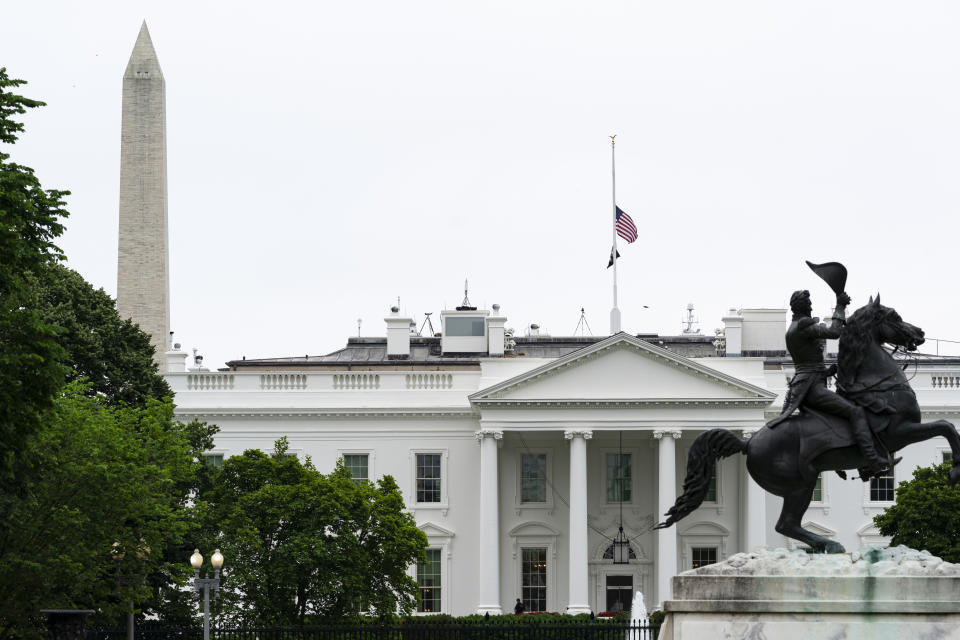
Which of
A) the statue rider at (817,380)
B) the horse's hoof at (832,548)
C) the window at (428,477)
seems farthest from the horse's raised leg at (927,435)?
the window at (428,477)

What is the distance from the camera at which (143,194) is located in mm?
67375

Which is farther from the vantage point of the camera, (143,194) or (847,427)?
(143,194)

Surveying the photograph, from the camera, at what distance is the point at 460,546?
61.3m

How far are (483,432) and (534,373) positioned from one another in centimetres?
283

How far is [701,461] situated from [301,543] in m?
25.4

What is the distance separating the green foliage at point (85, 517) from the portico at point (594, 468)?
21169 mm

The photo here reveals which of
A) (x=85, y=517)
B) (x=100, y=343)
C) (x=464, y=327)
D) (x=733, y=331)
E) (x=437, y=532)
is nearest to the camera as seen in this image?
(x=85, y=517)

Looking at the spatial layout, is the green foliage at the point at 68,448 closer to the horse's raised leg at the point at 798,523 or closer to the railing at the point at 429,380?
the horse's raised leg at the point at 798,523

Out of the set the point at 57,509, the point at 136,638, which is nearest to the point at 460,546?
the point at 136,638

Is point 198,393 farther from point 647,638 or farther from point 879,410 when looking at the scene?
point 879,410

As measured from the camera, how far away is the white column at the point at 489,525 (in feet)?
191

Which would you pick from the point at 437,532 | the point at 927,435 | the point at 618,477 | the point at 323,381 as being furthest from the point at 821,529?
the point at 927,435

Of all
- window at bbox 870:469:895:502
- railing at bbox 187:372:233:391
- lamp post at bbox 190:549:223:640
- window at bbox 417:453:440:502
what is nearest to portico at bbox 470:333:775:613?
window at bbox 417:453:440:502

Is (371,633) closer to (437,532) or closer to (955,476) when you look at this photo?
(955,476)
